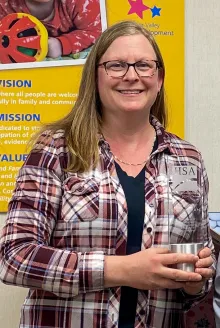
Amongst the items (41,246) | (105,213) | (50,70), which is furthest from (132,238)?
(50,70)

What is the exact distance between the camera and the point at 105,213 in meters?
1.01

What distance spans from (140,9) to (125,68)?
53 cm

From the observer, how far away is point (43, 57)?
1.48 meters

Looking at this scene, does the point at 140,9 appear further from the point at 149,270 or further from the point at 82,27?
the point at 149,270

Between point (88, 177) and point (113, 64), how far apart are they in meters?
0.26

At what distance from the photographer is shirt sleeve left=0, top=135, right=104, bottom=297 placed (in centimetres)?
94

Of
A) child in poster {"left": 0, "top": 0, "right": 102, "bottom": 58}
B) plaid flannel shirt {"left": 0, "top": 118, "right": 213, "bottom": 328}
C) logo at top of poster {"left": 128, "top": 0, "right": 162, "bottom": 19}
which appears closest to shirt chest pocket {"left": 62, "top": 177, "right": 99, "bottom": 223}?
plaid flannel shirt {"left": 0, "top": 118, "right": 213, "bottom": 328}

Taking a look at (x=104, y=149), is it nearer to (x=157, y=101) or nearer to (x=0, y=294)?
(x=157, y=101)

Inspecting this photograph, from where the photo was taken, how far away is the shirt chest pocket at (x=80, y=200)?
39.4 inches

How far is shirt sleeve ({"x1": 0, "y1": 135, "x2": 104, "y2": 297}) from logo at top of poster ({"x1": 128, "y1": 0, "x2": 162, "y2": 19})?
2.23 feet

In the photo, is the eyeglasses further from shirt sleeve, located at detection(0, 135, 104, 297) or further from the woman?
shirt sleeve, located at detection(0, 135, 104, 297)

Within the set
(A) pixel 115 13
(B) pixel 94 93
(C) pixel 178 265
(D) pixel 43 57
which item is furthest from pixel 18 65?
(C) pixel 178 265

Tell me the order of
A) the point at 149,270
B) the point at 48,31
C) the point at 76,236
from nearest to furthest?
the point at 149,270 → the point at 76,236 → the point at 48,31

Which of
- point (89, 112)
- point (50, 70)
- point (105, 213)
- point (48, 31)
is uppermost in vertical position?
point (48, 31)
